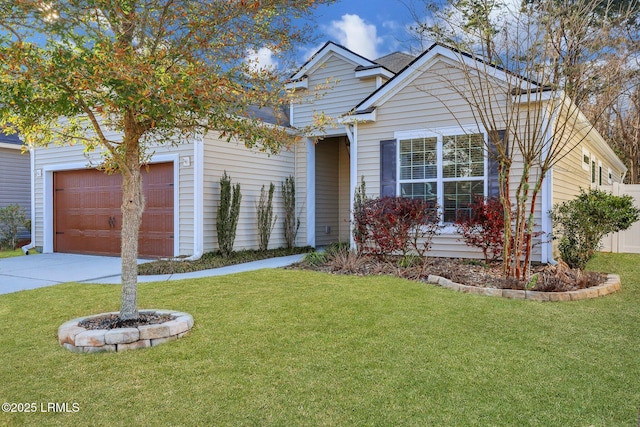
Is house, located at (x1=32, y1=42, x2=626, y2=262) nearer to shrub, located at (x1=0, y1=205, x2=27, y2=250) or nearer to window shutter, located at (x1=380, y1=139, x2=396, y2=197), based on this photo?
window shutter, located at (x1=380, y1=139, x2=396, y2=197)

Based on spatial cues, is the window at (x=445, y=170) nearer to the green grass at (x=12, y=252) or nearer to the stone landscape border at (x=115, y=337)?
the stone landscape border at (x=115, y=337)

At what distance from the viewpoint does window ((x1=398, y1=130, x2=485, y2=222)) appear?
8.11 meters

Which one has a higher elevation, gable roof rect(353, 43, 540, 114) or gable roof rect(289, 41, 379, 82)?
gable roof rect(289, 41, 379, 82)

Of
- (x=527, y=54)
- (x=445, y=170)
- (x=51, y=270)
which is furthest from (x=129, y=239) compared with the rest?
(x=445, y=170)

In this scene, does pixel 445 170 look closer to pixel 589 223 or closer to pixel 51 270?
pixel 589 223

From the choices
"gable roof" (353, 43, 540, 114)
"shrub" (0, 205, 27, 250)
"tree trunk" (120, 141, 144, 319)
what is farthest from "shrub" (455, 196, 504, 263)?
"shrub" (0, 205, 27, 250)

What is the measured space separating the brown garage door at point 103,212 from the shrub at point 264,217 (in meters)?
2.00

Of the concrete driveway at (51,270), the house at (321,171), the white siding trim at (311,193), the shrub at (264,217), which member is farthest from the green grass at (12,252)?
the white siding trim at (311,193)

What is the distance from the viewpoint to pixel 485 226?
7328 mm

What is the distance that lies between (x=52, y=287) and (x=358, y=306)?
4525 mm

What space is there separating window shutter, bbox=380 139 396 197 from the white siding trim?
2685mm

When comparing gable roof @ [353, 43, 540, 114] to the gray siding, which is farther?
the gray siding

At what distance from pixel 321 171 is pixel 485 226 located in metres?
5.77

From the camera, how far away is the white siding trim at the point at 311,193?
11258 mm
